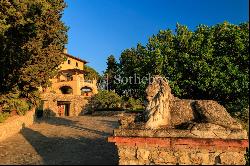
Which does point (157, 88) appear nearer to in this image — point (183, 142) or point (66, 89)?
point (183, 142)

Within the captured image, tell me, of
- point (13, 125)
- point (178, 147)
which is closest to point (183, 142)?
point (178, 147)

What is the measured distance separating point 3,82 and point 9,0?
16.0ft

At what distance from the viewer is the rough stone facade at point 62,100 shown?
46.7m

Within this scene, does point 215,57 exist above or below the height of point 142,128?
above

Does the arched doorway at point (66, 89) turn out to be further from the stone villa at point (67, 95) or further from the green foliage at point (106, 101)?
the green foliage at point (106, 101)

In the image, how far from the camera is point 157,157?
7.33 m

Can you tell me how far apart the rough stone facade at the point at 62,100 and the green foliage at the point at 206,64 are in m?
31.9

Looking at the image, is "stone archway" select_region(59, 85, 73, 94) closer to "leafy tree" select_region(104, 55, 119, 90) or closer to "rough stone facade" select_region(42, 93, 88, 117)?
"rough stone facade" select_region(42, 93, 88, 117)

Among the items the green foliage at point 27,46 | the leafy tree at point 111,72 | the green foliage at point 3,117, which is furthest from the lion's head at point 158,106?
the leafy tree at point 111,72

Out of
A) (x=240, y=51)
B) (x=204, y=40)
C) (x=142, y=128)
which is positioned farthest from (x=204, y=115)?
(x=204, y=40)

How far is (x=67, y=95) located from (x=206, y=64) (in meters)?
35.5

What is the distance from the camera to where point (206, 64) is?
15.6 meters

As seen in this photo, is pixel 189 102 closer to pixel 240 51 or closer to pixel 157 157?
pixel 157 157

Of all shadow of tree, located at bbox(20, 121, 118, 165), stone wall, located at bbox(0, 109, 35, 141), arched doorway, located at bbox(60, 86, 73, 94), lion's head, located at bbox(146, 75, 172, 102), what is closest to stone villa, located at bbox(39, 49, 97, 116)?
arched doorway, located at bbox(60, 86, 73, 94)
